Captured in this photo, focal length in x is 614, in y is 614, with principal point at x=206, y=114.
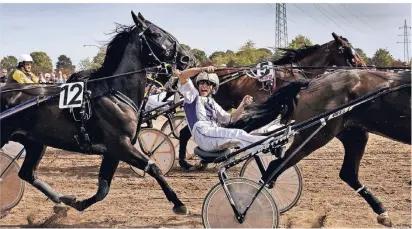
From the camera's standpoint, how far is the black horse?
19.2ft

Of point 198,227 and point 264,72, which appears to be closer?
point 198,227

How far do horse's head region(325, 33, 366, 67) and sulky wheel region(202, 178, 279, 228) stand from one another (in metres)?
4.73

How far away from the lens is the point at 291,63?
9.16 metres

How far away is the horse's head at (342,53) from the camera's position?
29.5 feet

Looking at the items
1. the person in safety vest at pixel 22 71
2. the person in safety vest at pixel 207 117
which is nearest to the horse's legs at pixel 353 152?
the person in safety vest at pixel 207 117

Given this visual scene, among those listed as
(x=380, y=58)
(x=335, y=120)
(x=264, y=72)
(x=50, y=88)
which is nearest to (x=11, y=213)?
(x=50, y=88)

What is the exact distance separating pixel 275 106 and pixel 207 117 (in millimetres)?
953

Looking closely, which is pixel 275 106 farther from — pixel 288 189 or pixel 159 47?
pixel 159 47

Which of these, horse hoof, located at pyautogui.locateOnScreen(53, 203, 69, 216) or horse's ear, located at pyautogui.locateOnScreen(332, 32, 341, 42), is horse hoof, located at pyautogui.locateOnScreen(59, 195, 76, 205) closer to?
horse hoof, located at pyautogui.locateOnScreen(53, 203, 69, 216)

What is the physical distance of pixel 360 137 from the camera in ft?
19.6

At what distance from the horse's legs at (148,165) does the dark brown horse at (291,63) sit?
10.3ft

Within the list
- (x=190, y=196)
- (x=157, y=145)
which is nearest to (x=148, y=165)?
(x=190, y=196)

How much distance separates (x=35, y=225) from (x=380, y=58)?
30628mm

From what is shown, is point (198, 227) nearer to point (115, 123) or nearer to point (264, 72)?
point (115, 123)
